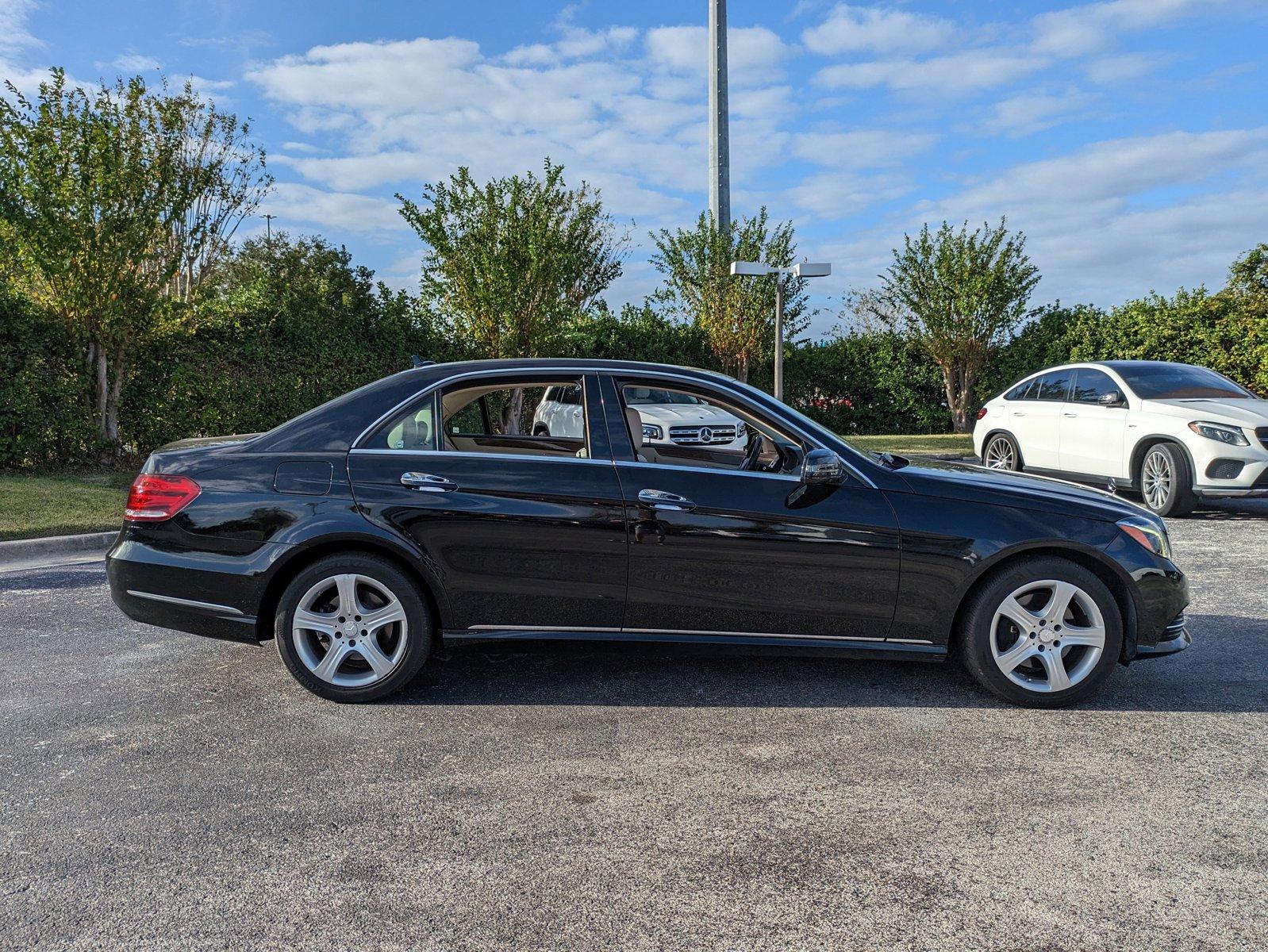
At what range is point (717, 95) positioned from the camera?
27.7 metres

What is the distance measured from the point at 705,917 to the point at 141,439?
13.1 metres

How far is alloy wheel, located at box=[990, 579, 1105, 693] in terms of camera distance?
451 cm

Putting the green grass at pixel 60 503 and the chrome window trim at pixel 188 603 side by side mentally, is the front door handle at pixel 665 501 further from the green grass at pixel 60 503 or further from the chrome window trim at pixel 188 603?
the green grass at pixel 60 503

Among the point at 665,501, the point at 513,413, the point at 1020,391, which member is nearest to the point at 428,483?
the point at 665,501

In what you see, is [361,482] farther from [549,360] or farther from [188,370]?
[188,370]

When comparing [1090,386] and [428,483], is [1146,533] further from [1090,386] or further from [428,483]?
[1090,386]

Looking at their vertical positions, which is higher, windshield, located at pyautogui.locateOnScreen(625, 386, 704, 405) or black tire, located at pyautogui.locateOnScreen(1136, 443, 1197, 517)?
windshield, located at pyautogui.locateOnScreen(625, 386, 704, 405)

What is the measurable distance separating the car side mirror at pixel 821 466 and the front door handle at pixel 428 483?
5.33 feet

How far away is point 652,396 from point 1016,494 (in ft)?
6.29

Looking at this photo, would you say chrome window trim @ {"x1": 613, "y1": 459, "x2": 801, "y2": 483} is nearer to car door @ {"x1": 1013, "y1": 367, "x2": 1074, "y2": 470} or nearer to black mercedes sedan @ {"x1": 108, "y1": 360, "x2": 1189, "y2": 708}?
black mercedes sedan @ {"x1": 108, "y1": 360, "x2": 1189, "y2": 708}

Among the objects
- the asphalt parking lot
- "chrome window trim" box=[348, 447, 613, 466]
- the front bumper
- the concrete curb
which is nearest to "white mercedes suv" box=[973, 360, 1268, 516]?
the asphalt parking lot

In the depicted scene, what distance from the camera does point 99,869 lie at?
10.00ft

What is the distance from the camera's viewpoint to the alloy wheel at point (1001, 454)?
12592 mm

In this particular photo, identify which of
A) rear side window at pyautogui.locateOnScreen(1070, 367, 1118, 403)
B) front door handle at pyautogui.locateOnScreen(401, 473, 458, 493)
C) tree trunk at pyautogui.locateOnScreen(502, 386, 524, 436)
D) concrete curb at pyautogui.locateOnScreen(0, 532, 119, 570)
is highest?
rear side window at pyautogui.locateOnScreen(1070, 367, 1118, 403)
